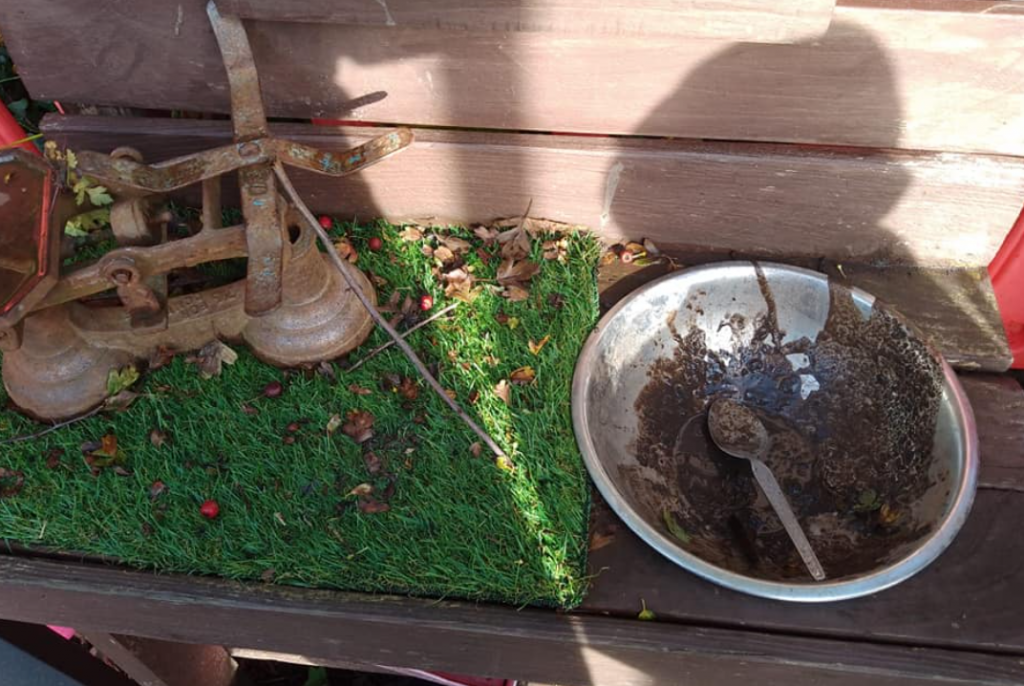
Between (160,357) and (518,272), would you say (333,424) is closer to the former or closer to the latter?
(160,357)

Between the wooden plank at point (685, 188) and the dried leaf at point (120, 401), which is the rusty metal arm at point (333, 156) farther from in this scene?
the dried leaf at point (120, 401)

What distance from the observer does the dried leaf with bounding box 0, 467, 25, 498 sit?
184 cm

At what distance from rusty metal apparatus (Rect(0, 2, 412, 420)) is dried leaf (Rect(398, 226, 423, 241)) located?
33cm

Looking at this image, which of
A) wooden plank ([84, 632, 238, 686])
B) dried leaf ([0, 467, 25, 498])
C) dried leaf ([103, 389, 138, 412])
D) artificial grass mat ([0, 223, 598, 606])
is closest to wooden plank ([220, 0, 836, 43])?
artificial grass mat ([0, 223, 598, 606])

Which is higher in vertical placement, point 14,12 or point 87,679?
point 14,12

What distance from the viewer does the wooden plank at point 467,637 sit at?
5.34 feet

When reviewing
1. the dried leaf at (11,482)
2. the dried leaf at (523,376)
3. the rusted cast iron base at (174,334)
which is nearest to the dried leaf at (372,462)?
the rusted cast iron base at (174,334)

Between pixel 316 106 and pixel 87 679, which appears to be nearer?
pixel 316 106

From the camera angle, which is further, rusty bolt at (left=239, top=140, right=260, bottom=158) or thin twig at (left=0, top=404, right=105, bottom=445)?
thin twig at (left=0, top=404, right=105, bottom=445)

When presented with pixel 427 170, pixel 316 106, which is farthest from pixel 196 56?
pixel 427 170

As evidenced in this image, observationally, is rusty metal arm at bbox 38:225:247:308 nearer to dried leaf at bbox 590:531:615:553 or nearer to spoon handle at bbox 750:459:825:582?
dried leaf at bbox 590:531:615:553

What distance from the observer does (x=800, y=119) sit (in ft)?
6.12

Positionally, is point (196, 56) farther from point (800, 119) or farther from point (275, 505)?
point (800, 119)

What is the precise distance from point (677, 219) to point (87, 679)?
2.03 m
